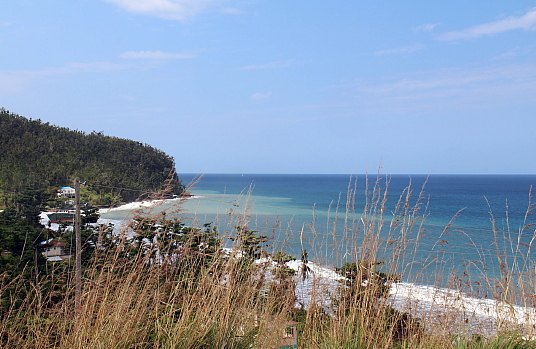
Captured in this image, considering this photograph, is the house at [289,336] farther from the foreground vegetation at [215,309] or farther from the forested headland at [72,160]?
the forested headland at [72,160]

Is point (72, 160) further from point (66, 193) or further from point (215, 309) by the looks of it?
point (215, 309)

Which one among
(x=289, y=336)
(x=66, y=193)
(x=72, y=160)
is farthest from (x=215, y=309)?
(x=72, y=160)

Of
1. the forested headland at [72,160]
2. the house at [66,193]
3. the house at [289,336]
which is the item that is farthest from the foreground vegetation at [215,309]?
the forested headland at [72,160]

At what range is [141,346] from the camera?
195 centimetres

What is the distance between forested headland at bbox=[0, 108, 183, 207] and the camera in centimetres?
3349

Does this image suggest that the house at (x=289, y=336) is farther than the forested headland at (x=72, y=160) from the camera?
No

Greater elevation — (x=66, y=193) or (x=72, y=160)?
(x=72, y=160)

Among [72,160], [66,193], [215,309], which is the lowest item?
[66,193]

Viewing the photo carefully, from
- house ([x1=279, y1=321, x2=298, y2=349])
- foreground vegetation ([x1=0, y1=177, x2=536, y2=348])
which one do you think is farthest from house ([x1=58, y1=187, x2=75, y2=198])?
house ([x1=279, y1=321, x2=298, y2=349])

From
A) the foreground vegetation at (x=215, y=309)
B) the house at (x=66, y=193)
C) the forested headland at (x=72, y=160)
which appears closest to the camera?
the foreground vegetation at (x=215, y=309)

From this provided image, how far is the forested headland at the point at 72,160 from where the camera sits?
33488 mm

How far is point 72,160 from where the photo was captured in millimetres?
43719

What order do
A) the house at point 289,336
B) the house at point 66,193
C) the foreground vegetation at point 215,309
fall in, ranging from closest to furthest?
the foreground vegetation at point 215,309, the house at point 289,336, the house at point 66,193

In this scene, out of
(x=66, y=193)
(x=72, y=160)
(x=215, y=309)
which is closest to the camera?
(x=215, y=309)
